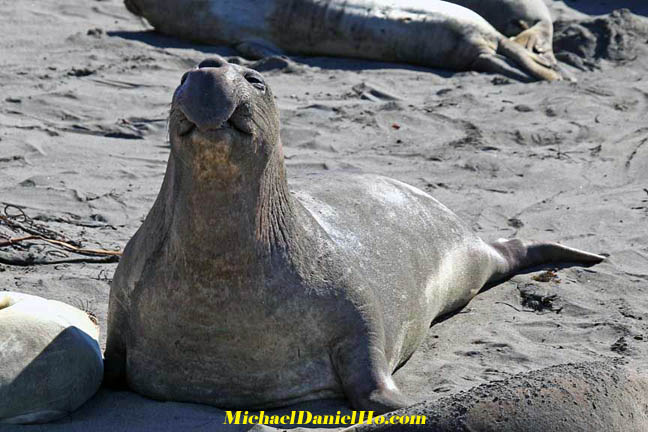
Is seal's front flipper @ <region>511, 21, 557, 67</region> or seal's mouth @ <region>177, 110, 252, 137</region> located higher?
seal's mouth @ <region>177, 110, 252, 137</region>

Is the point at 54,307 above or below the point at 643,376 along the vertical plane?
below

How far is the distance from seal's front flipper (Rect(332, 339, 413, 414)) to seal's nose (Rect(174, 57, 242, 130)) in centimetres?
102

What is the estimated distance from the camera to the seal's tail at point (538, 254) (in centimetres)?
556

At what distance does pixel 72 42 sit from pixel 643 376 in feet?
23.5

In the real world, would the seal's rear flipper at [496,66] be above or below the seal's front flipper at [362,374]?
above

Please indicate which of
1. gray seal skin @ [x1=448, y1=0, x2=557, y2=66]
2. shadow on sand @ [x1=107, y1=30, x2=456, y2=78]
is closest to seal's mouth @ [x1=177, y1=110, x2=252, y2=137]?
shadow on sand @ [x1=107, y1=30, x2=456, y2=78]

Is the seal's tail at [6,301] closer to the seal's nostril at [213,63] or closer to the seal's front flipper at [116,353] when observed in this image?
the seal's front flipper at [116,353]

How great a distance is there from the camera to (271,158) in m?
3.65

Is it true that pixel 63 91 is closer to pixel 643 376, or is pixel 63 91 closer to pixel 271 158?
pixel 271 158

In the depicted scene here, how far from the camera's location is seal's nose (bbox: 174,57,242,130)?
3244 mm

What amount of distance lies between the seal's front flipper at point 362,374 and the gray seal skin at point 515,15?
7.08 meters

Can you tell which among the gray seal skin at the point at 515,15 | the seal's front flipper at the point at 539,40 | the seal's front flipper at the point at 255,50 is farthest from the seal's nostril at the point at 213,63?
the gray seal skin at the point at 515,15

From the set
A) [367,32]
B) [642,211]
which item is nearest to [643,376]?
[642,211]

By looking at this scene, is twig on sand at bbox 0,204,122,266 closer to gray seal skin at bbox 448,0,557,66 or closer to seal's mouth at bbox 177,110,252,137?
seal's mouth at bbox 177,110,252,137
